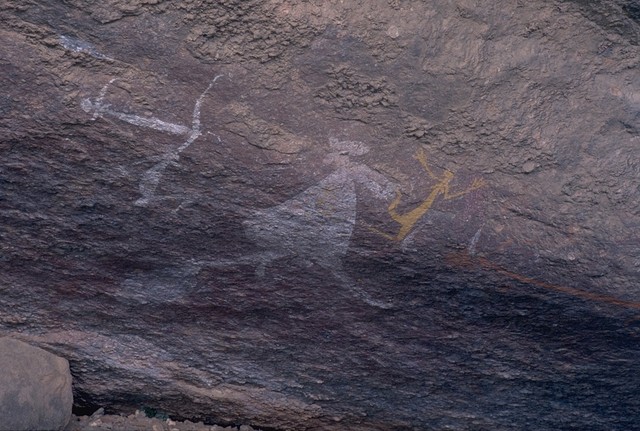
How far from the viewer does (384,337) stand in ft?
7.11

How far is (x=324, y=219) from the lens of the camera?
1.95 m

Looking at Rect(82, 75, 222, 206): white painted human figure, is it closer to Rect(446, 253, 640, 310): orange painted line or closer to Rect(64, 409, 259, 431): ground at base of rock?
Rect(446, 253, 640, 310): orange painted line

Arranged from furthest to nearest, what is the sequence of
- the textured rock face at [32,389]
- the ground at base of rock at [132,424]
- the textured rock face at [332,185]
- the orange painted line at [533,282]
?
the ground at base of rock at [132,424]
the textured rock face at [32,389]
the orange painted line at [533,282]
the textured rock face at [332,185]

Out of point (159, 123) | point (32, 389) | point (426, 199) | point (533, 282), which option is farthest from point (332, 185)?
point (32, 389)

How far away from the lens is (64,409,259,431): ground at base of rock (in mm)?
2363

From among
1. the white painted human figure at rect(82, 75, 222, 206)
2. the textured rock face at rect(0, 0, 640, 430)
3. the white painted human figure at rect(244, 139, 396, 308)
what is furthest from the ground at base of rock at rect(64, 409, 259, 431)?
the white painted human figure at rect(82, 75, 222, 206)

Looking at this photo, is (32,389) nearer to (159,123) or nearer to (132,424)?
(132,424)

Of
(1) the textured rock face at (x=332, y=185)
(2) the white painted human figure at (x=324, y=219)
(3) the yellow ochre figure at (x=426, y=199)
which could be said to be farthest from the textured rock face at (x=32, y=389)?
(3) the yellow ochre figure at (x=426, y=199)

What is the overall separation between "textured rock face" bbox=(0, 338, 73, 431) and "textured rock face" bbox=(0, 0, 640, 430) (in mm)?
57

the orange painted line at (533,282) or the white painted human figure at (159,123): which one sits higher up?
the white painted human figure at (159,123)

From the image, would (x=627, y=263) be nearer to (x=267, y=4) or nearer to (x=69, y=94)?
(x=267, y=4)

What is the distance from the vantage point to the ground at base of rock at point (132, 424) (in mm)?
2363

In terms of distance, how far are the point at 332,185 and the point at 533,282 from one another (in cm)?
54

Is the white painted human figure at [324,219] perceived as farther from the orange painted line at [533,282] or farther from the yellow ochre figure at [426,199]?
the orange painted line at [533,282]
